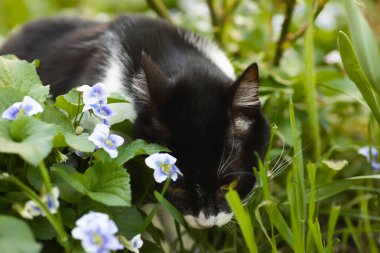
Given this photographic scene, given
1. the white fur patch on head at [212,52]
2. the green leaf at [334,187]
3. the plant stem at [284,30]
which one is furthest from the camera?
the plant stem at [284,30]

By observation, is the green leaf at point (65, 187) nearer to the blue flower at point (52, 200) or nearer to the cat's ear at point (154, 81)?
the blue flower at point (52, 200)

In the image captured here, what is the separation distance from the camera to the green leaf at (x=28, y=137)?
105 centimetres

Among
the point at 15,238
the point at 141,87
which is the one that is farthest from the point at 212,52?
the point at 15,238

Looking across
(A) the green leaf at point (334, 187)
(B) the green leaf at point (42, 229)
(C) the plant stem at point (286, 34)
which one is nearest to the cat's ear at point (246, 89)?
(A) the green leaf at point (334, 187)

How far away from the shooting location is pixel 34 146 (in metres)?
1.07

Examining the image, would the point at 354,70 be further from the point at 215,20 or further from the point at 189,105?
the point at 215,20

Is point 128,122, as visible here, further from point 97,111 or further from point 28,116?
point 28,116

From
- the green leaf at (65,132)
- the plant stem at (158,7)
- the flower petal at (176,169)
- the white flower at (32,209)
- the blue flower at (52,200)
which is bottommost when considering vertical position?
the plant stem at (158,7)

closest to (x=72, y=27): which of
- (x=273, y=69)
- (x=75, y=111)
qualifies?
(x=273, y=69)

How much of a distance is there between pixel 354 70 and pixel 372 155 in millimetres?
377

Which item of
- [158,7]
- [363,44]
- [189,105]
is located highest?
[363,44]

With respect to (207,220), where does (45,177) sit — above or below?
above

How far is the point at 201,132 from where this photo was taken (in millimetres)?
1397

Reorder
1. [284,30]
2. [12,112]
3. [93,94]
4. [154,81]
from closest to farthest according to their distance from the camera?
[12,112] < [93,94] < [154,81] < [284,30]
